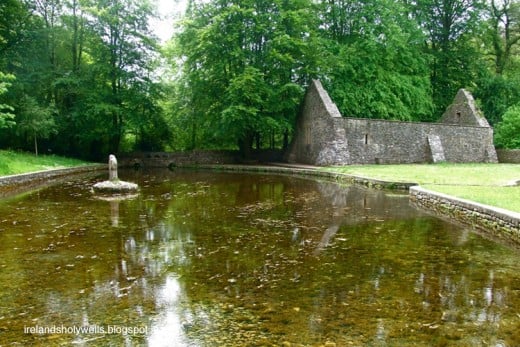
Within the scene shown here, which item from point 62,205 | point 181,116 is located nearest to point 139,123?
point 181,116

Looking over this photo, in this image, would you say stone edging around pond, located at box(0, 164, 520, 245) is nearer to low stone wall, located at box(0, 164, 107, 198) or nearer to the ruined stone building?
low stone wall, located at box(0, 164, 107, 198)

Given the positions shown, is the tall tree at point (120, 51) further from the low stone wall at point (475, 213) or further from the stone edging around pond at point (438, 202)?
the low stone wall at point (475, 213)

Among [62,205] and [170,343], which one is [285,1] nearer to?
[62,205]

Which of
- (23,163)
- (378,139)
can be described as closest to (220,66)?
→ (378,139)

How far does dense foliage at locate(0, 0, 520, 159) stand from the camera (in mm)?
27547

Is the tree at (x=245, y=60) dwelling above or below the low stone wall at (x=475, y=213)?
above

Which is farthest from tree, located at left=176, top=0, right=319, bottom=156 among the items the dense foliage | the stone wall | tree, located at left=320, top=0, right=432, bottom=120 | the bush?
the bush

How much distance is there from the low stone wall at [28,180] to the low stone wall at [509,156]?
28.5 m

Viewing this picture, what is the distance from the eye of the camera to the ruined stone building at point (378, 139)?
985 inches

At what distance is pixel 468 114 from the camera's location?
98.0 feet

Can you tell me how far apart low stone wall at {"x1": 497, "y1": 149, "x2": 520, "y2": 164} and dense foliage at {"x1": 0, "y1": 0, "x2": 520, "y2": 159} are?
4.80 feet

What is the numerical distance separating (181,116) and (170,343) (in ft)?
90.0

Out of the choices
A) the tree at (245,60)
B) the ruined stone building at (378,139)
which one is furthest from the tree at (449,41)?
the tree at (245,60)

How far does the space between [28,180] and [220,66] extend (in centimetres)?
1476
